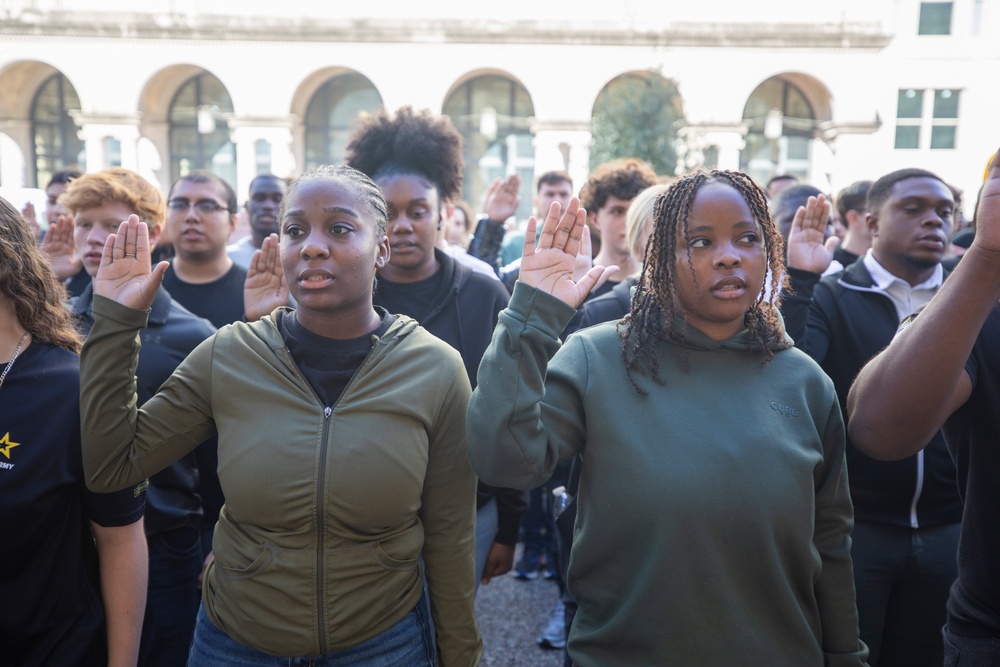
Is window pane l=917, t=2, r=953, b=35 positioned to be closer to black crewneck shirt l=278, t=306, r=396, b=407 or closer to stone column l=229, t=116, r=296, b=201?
stone column l=229, t=116, r=296, b=201

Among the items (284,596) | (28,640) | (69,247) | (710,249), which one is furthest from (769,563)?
(69,247)

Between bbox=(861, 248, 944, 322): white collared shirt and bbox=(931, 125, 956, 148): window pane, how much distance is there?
21.5 metres

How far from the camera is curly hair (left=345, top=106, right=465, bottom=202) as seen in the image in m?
3.62

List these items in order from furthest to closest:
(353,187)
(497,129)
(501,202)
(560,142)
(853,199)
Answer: (497,129)
(560,142)
(853,199)
(501,202)
(353,187)

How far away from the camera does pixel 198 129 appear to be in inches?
888

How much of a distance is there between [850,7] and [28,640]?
22212 millimetres

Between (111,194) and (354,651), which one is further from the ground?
(111,194)

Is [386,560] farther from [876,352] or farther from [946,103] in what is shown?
[946,103]

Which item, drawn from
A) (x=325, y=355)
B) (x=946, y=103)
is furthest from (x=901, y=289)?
(x=946, y=103)

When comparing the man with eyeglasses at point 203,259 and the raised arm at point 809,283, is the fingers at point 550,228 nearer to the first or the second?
the raised arm at point 809,283

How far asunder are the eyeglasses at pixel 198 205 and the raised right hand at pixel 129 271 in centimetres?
222

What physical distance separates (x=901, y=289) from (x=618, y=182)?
1.49m

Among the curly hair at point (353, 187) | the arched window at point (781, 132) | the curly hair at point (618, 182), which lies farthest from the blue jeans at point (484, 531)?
the arched window at point (781, 132)

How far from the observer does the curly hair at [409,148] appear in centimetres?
362
